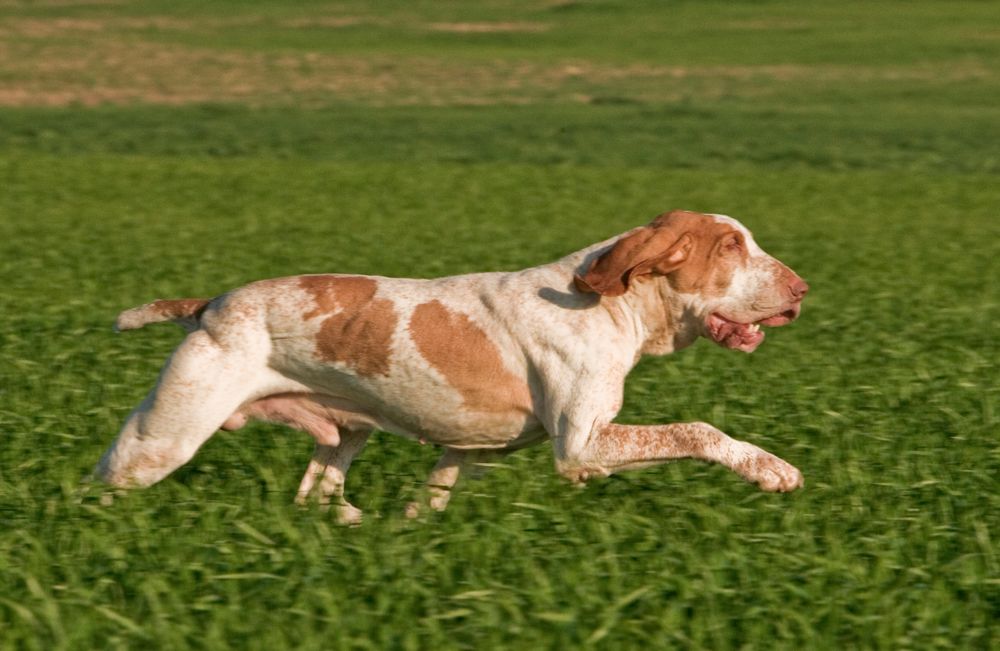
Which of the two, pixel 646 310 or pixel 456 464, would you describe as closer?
pixel 646 310

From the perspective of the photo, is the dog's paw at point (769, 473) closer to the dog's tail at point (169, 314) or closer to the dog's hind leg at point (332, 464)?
the dog's hind leg at point (332, 464)

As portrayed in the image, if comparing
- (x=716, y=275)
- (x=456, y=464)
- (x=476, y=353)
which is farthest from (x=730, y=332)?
(x=456, y=464)

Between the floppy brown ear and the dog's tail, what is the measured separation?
152 cm

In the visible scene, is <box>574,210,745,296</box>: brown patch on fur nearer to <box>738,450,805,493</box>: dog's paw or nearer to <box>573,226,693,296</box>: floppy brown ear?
<box>573,226,693,296</box>: floppy brown ear

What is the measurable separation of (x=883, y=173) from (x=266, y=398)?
24220 millimetres

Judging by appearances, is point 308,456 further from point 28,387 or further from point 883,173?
point 883,173

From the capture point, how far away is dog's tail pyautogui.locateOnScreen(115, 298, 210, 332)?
671 centimetres

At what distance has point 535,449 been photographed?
26.7ft

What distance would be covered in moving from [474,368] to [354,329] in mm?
501

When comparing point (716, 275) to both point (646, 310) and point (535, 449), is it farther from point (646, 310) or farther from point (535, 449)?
point (535, 449)

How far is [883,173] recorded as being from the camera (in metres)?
29.4

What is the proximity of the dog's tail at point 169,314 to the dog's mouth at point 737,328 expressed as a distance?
204 centimetres

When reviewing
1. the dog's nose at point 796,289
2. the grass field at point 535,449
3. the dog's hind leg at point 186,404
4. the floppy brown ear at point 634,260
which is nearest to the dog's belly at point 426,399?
the dog's hind leg at point 186,404

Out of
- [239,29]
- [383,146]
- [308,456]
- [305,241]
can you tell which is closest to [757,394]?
[308,456]
